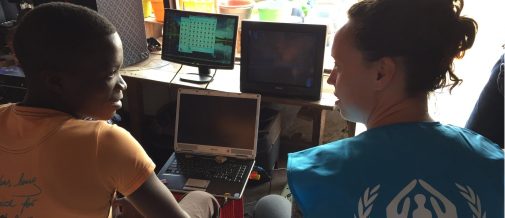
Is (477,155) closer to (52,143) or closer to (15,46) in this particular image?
(52,143)

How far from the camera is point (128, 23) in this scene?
2.06 m

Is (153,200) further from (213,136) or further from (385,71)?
(213,136)

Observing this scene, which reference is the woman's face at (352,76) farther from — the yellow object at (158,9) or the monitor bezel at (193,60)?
the yellow object at (158,9)

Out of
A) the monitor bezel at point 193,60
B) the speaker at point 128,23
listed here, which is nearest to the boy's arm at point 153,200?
the monitor bezel at point 193,60

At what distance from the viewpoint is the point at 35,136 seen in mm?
762

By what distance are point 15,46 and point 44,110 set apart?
0.15 meters

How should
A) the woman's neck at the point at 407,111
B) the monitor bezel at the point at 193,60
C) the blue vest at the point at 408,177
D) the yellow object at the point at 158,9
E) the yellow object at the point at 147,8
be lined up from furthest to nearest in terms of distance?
the yellow object at the point at 147,8
the yellow object at the point at 158,9
the monitor bezel at the point at 193,60
the woman's neck at the point at 407,111
the blue vest at the point at 408,177

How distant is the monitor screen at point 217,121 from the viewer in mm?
1776

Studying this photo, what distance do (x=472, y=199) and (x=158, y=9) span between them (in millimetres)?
2002

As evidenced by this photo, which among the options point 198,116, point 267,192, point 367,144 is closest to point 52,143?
point 367,144

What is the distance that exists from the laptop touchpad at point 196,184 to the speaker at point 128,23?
778mm

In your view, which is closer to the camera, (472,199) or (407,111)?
(472,199)

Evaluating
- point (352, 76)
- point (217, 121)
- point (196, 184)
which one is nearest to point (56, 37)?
point (352, 76)

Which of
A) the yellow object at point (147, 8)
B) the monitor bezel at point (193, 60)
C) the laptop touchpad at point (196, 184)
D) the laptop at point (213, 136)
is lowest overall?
the laptop touchpad at point (196, 184)
